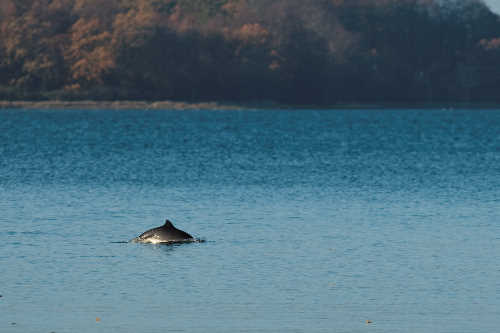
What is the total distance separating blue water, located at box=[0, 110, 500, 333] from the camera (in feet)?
65.8

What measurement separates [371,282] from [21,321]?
26.4 ft

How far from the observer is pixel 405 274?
24.3m

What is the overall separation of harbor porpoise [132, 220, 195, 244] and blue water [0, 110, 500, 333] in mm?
531

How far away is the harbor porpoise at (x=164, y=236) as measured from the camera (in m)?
29.2

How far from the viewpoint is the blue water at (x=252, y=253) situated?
65.8 feet

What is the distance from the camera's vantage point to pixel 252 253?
27312 mm

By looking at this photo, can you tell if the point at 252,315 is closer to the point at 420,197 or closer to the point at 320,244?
the point at 320,244

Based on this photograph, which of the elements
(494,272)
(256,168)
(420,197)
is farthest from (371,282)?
(256,168)

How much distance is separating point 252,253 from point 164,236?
3176mm

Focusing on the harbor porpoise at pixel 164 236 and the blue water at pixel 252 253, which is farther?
the harbor porpoise at pixel 164 236

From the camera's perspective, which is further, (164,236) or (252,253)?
(164,236)

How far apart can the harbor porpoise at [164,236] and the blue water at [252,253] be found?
0.53m

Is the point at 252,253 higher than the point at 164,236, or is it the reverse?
the point at 164,236

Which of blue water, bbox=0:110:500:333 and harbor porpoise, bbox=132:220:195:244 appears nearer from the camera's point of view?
blue water, bbox=0:110:500:333
